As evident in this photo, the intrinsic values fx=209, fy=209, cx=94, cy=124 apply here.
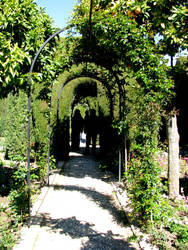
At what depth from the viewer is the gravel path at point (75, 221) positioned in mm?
3229

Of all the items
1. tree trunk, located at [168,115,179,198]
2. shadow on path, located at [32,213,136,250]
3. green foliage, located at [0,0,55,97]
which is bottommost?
shadow on path, located at [32,213,136,250]

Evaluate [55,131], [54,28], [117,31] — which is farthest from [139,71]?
[55,131]

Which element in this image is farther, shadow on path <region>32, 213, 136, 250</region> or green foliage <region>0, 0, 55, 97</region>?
shadow on path <region>32, 213, 136, 250</region>

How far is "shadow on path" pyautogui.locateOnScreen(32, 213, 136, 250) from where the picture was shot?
10.6 feet

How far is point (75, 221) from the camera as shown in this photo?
4.03 meters

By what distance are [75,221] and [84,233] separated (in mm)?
478

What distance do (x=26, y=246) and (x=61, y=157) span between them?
8037 millimetres

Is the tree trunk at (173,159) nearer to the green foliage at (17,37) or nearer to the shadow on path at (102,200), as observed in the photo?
the shadow on path at (102,200)

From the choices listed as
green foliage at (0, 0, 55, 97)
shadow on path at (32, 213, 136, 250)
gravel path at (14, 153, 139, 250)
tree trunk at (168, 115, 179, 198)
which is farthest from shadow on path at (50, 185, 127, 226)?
green foliage at (0, 0, 55, 97)

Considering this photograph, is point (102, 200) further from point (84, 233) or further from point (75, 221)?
point (84, 233)

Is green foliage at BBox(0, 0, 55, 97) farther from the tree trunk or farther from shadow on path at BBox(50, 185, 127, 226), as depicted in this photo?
the tree trunk

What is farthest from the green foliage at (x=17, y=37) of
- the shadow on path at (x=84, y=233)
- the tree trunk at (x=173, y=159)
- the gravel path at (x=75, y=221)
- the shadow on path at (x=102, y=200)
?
the tree trunk at (x=173, y=159)

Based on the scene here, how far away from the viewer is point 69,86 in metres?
10.6

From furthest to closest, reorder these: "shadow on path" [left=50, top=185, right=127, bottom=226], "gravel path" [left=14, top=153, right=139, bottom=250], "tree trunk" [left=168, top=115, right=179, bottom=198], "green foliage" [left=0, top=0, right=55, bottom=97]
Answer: "tree trunk" [left=168, top=115, right=179, bottom=198]
"shadow on path" [left=50, top=185, right=127, bottom=226]
"gravel path" [left=14, top=153, right=139, bottom=250]
"green foliage" [left=0, top=0, right=55, bottom=97]
